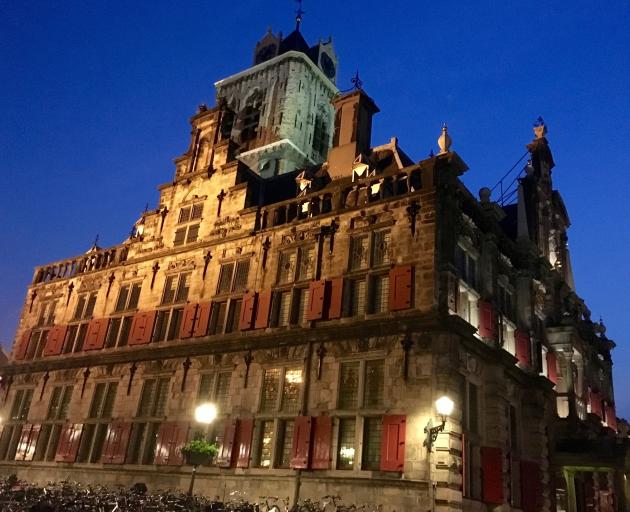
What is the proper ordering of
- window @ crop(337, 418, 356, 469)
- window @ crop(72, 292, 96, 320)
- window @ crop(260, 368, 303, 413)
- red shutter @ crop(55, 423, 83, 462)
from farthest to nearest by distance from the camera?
window @ crop(72, 292, 96, 320) < red shutter @ crop(55, 423, 83, 462) < window @ crop(260, 368, 303, 413) < window @ crop(337, 418, 356, 469)

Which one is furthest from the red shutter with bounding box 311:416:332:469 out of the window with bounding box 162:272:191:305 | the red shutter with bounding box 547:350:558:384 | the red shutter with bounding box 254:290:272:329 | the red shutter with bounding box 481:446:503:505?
the red shutter with bounding box 547:350:558:384

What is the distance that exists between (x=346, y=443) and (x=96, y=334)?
15153mm

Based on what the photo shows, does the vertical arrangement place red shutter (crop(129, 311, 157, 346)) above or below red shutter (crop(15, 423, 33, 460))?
above

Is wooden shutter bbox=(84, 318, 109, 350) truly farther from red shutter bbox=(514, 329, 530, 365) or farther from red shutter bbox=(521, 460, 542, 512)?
Result: red shutter bbox=(521, 460, 542, 512)

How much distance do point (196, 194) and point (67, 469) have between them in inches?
533

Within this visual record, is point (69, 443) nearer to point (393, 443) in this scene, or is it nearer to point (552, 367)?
point (393, 443)

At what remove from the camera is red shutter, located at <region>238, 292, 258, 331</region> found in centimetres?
2350

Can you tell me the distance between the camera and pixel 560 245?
34.0 meters

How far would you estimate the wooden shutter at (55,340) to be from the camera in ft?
99.8

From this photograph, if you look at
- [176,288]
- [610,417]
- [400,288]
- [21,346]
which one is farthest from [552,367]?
[21,346]

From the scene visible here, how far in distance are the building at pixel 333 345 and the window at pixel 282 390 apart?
0.06 m

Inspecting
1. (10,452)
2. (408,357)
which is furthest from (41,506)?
(10,452)

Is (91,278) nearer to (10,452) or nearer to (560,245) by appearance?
(10,452)

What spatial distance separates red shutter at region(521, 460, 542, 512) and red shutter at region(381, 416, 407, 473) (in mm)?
6668
